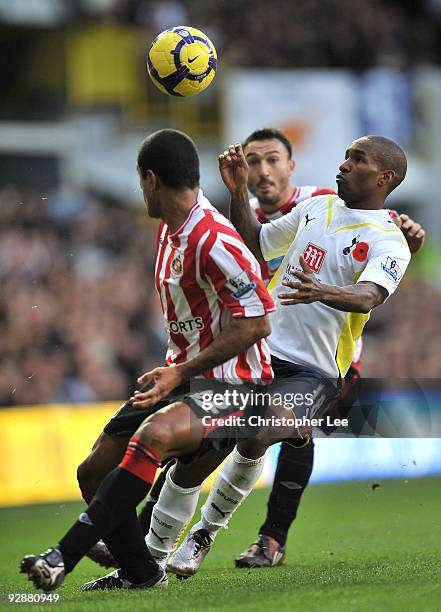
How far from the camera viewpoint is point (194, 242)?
5699mm

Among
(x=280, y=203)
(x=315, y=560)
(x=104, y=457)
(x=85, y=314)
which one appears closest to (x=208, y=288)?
(x=104, y=457)

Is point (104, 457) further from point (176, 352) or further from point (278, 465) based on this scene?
point (278, 465)

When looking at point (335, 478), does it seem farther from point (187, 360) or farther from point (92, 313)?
point (187, 360)

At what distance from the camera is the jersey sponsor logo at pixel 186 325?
5.84 meters

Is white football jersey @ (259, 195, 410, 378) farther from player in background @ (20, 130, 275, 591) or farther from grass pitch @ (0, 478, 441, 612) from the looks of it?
grass pitch @ (0, 478, 441, 612)

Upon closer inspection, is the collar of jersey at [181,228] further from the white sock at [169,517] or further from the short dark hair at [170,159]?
the white sock at [169,517]

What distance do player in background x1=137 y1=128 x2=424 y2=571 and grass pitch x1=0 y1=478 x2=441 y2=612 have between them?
0.66ft

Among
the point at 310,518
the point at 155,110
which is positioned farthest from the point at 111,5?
the point at 310,518

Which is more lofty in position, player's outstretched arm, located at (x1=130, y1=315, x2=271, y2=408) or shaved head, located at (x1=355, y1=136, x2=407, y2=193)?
shaved head, located at (x1=355, y1=136, x2=407, y2=193)

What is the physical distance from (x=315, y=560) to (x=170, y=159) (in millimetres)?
3091

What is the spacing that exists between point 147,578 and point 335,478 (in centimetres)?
736

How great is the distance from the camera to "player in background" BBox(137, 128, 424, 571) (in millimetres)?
6258

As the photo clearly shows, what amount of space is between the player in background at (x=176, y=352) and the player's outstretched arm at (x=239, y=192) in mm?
675

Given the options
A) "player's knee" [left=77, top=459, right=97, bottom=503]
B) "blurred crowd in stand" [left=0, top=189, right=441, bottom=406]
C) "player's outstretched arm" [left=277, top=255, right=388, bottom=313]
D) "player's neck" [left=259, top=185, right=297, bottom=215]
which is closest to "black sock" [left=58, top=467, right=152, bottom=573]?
"player's knee" [left=77, top=459, right=97, bottom=503]
